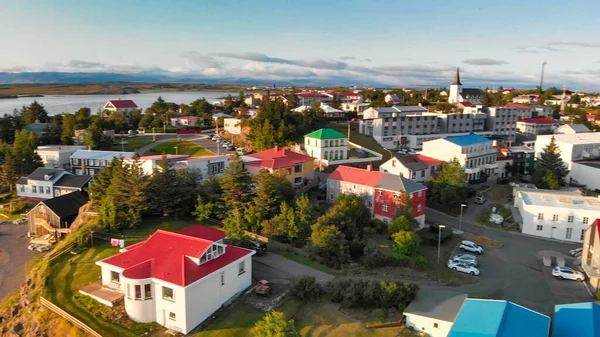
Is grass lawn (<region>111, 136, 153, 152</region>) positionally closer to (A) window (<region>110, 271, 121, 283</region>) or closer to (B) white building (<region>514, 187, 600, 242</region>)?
(A) window (<region>110, 271, 121, 283</region>)

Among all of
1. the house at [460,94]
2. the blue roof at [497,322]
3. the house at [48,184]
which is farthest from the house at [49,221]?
the house at [460,94]

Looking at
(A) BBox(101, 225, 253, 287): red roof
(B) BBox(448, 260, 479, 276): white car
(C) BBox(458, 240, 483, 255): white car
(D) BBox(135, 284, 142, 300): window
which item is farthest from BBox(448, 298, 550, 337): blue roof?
(D) BBox(135, 284, 142, 300): window

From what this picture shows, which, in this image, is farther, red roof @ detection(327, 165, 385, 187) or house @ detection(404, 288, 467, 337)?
red roof @ detection(327, 165, 385, 187)

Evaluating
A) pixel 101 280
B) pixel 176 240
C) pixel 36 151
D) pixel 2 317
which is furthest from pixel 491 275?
pixel 36 151

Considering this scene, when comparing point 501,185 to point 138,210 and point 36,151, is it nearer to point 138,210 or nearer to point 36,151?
point 138,210

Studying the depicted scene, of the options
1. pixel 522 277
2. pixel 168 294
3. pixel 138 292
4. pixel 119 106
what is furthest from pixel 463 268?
pixel 119 106
